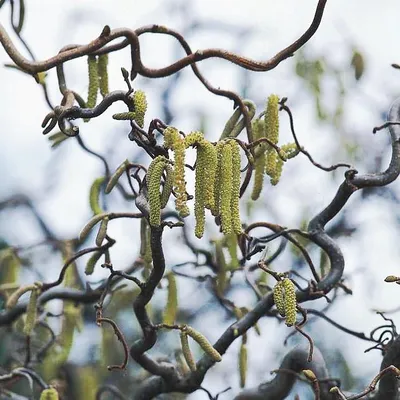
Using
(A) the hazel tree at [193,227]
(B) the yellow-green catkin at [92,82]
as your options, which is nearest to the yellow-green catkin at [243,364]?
(A) the hazel tree at [193,227]

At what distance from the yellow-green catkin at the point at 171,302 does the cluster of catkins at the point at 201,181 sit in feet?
2.60

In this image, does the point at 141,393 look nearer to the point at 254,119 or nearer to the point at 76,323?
the point at 76,323

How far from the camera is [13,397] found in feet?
9.87

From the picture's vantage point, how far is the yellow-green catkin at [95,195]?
9.30ft

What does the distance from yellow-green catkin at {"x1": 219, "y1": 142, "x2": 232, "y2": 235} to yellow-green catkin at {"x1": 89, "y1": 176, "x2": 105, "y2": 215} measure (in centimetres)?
92

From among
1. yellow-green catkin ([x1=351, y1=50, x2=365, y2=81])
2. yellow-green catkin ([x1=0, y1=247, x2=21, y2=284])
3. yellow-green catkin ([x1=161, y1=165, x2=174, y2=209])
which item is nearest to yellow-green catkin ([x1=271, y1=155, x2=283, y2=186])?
yellow-green catkin ([x1=161, y1=165, x2=174, y2=209])

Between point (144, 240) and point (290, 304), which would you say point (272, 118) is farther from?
point (290, 304)

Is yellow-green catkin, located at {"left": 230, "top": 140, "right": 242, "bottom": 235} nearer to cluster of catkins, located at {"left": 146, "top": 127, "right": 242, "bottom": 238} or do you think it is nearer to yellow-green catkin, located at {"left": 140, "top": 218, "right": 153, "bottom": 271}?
cluster of catkins, located at {"left": 146, "top": 127, "right": 242, "bottom": 238}

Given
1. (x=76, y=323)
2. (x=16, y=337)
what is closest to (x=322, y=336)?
(x=16, y=337)

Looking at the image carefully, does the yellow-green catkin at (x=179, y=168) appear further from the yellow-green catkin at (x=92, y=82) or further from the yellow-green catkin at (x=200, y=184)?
the yellow-green catkin at (x=92, y=82)

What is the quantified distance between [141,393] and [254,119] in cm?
74

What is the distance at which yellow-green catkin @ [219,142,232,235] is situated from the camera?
193 centimetres

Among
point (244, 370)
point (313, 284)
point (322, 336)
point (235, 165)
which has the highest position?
point (235, 165)

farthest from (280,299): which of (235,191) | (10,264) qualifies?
(10,264)
